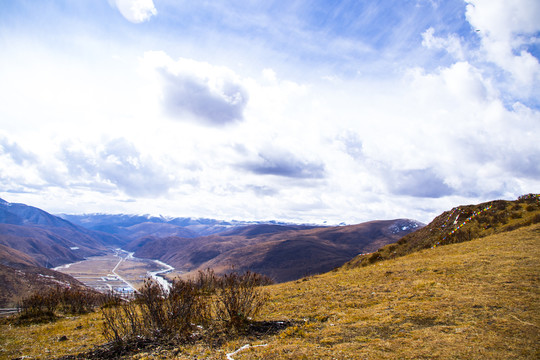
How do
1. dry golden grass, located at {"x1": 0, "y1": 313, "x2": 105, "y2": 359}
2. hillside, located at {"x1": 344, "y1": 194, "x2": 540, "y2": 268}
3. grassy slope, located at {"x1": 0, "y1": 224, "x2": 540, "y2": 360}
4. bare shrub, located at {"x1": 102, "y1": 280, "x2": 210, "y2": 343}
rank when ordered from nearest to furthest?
1. grassy slope, located at {"x1": 0, "y1": 224, "x2": 540, "y2": 360}
2. bare shrub, located at {"x1": 102, "y1": 280, "x2": 210, "y2": 343}
3. dry golden grass, located at {"x1": 0, "y1": 313, "x2": 105, "y2": 359}
4. hillside, located at {"x1": 344, "y1": 194, "x2": 540, "y2": 268}

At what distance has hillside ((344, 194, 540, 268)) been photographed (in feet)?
90.5

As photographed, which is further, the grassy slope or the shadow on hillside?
the shadow on hillside

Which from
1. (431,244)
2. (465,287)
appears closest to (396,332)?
(465,287)

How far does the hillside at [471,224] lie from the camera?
2757cm

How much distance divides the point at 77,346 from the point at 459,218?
39925 millimetres

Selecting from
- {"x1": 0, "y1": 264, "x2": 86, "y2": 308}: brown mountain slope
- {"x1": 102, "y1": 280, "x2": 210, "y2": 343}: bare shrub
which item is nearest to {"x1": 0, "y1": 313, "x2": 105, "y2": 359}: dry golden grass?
{"x1": 102, "y1": 280, "x2": 210, "y2": 343}: bare shrub

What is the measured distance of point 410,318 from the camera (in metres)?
9.77

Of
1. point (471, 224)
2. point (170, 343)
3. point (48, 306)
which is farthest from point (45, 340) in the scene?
point (471, 224)

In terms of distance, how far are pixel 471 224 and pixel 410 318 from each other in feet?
92.6

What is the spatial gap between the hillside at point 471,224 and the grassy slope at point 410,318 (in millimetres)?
10568

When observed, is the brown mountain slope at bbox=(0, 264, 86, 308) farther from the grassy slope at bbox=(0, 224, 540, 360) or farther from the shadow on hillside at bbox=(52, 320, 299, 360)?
the shadow on hillside at bbox=(52, 320, 299, 360)

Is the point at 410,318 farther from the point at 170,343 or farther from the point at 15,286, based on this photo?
the point at 15,286

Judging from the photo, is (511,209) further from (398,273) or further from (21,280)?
(21,280)

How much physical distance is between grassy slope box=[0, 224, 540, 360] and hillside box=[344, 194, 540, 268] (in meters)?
10.6
